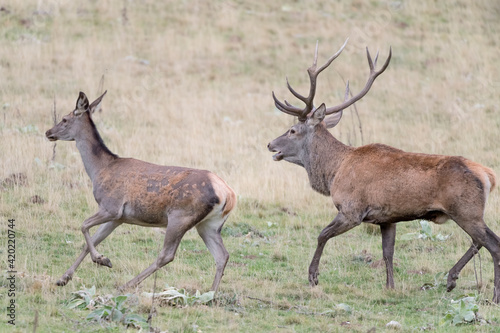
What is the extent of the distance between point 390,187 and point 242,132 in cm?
778

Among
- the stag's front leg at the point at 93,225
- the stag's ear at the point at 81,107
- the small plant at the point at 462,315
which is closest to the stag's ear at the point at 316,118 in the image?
the stag's ear at the point at 81,107

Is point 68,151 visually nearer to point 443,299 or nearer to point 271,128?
point 271,128

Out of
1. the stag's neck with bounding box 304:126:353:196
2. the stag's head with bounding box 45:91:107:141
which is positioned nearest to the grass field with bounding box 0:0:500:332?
the stag's neck with bounding box 304:126:353:196

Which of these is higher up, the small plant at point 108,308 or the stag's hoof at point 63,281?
the small plant at point 108,308

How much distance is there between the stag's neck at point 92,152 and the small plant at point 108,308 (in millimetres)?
1959

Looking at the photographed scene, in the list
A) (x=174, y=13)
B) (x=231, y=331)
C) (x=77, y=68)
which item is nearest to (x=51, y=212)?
(x=231, y=331)

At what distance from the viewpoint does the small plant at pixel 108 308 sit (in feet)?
20.4

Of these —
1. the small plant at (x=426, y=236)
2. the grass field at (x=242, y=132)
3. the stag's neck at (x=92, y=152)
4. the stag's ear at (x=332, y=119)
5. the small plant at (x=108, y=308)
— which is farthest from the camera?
the small plant at (x=426, y=236)

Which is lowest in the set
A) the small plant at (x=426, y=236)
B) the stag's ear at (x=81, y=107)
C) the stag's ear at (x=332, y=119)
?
the small plant at (x=426, y=236)

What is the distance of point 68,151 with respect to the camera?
1345 centimetres

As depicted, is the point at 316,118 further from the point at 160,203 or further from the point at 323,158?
the point at 160,203

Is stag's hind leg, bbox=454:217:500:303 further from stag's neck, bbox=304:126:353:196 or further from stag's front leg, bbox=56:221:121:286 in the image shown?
stag's front leg, bbox=56:221:121:286

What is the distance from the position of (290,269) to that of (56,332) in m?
3.51

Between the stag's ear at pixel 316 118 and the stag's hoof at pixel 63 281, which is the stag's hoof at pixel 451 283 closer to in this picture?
the stag's ear at pixel 316 118
